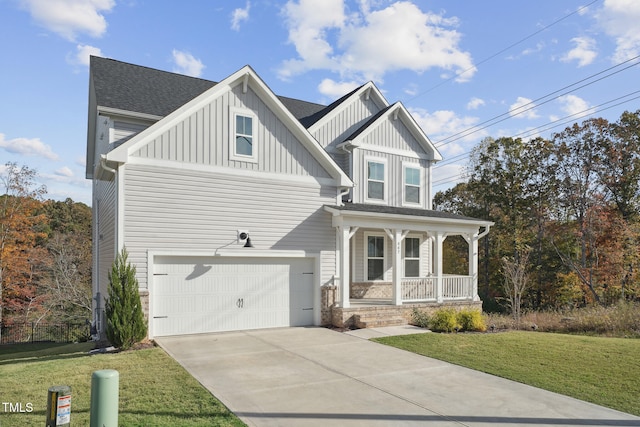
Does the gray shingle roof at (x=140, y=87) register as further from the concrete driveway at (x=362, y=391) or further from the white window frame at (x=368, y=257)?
the white window frame at (x=368, y=257)

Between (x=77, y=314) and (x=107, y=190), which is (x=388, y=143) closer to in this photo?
(x=107, y=190)

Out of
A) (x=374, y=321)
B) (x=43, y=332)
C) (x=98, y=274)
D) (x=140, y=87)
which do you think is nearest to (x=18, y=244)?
(x=43, y=332)

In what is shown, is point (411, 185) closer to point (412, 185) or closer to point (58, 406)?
point (412, 185)

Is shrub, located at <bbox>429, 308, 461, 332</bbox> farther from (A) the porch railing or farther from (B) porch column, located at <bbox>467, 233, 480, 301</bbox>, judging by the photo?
(B) porch column, located at <bbox>467, 233, 480, 301</bbox>

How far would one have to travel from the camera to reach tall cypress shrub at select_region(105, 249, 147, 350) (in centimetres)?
1045

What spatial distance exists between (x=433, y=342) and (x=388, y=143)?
9.00 metres

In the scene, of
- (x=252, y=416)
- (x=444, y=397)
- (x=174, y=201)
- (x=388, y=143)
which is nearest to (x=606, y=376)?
(x=444, y=397)

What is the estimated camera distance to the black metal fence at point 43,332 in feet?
75.3

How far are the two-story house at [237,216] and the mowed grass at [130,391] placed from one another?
9.11ft

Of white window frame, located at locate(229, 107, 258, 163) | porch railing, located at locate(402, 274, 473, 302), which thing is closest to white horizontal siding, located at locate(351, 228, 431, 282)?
porch railing, located at locate(402, 274, 473, 302)

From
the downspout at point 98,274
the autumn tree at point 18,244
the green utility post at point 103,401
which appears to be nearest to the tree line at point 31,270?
the autumn tree at point 18,244

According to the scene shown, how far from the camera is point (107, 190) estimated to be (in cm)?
1435

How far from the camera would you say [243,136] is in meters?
13.2

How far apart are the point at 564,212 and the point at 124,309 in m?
28.1
